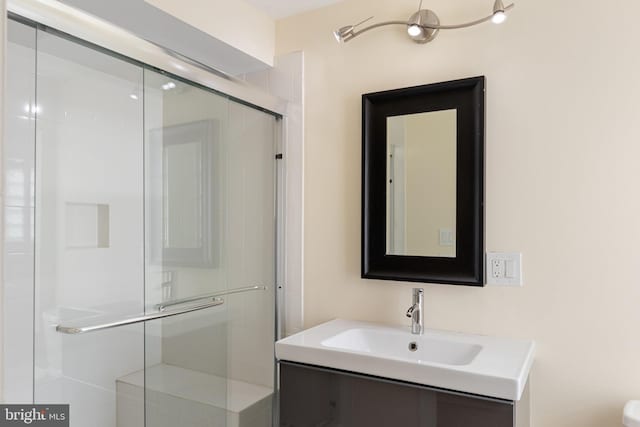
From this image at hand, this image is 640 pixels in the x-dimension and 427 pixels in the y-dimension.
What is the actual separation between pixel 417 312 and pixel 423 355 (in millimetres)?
152

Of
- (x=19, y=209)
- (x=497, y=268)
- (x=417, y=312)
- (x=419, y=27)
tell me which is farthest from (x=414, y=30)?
(x=19, y=209)

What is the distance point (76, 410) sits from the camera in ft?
4.51

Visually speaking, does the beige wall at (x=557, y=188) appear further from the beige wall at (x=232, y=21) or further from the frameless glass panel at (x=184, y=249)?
the frameless glass panel at (x=184, y=249)

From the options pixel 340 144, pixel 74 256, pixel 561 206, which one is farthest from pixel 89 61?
pixel 561 206

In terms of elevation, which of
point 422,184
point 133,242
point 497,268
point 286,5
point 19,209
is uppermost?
point 286,5

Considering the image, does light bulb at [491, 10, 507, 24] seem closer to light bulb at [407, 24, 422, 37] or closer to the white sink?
light bulb at [407, 24, 422, 37]

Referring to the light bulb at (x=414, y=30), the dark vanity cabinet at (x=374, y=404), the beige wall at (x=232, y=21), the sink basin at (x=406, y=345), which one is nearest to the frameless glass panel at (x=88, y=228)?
the beige wall at (x=232, y=21)

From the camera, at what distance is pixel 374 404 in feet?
4.50

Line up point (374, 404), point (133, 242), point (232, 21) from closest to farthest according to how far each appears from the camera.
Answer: point (374, 404)
point (133, 242)
point (232, 21)

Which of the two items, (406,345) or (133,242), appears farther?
(406,345)

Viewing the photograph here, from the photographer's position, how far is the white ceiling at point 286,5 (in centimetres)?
197

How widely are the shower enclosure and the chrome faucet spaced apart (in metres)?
0.71

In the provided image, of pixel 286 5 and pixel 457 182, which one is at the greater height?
pixel 286 5

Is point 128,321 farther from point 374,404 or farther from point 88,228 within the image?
point 374,404
